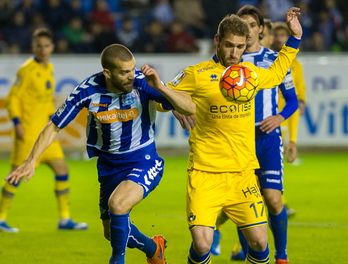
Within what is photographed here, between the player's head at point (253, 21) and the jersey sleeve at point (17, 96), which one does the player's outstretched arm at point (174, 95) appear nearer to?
the player's head at point (253, 21)

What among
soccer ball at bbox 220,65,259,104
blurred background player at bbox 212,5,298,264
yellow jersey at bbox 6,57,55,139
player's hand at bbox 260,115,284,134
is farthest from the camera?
yellow jersey at bbox 6,57,55,139

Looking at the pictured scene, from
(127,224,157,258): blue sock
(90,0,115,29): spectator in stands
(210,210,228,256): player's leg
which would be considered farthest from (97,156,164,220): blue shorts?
(90,0,115,29): spectator in stands

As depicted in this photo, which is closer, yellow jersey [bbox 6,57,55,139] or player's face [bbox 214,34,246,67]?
player's face [bbox 214,34,246,67]

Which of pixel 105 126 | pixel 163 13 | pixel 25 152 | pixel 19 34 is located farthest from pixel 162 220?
pixel 163 13

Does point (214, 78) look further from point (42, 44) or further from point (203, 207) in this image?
point (42, 44)

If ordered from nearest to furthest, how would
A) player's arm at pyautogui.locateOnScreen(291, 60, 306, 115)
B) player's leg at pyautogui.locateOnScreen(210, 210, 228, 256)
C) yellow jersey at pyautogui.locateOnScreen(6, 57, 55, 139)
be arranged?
1. player's leg at pyautogui.locateOnScreen(210, 210, 228, 256)
2. player's arm at pyautogui.locateOnScreen(291, 60, 306, 115)
3. yellow jersey at pyautogui.locateOnScreen(6, 57, 55, 139)

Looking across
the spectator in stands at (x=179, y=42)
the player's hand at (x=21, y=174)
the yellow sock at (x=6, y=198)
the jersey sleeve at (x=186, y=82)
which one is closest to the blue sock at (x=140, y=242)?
the player's hand at (x=21, y=174)

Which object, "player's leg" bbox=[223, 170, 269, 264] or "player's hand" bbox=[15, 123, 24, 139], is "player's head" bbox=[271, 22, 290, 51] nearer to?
"player's hand" bbox=[15, 123, 24, 139]

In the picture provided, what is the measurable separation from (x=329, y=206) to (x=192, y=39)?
28.0ft

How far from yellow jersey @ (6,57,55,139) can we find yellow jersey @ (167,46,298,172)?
12.5 ft

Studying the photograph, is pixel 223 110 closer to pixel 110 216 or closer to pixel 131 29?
pixel 110 216

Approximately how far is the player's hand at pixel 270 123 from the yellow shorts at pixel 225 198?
94 cm

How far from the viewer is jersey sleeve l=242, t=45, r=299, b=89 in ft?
20.1

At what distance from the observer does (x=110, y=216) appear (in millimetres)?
6188
